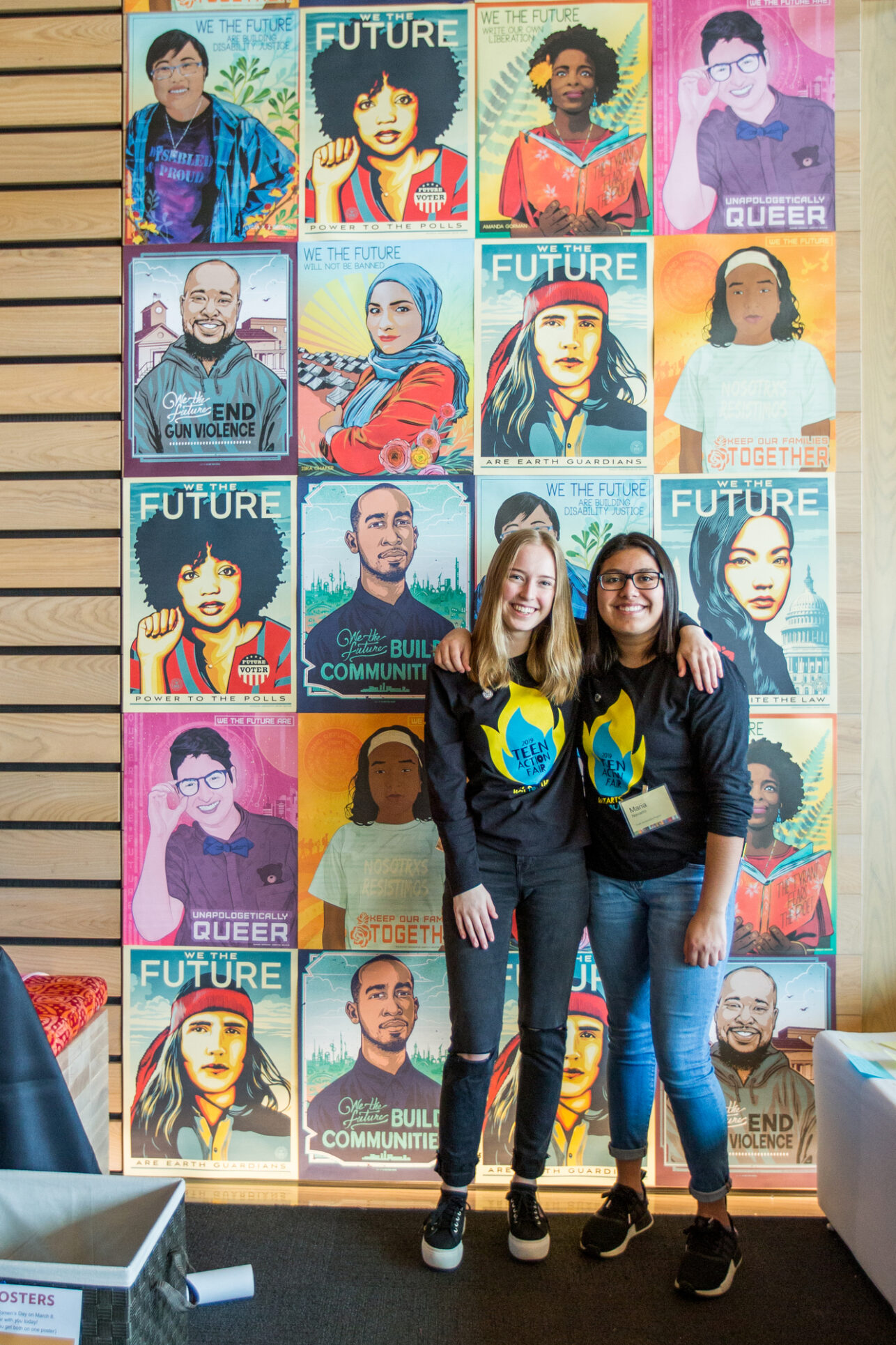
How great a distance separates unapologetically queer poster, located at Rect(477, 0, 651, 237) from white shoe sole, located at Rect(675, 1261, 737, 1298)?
2689 mm

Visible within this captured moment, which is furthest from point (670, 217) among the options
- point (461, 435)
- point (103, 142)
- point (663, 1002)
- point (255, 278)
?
point (663, 1002)

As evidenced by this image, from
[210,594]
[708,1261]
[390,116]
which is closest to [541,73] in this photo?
[390,116]

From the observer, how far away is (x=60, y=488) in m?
2.48

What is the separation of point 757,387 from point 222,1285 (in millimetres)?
2616

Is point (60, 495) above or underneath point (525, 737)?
above

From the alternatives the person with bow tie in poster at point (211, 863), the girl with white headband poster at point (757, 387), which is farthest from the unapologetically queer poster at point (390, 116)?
the person with bow tie in poster at point (211, 863)

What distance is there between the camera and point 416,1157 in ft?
7.83

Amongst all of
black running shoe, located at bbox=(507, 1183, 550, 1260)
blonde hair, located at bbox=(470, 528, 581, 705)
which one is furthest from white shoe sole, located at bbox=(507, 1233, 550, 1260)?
blonde hair, located at bbox=(470, 528, 581, 705)

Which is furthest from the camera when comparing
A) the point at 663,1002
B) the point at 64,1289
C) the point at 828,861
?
the point at 828,861

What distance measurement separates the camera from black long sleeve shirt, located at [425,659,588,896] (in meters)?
1.94

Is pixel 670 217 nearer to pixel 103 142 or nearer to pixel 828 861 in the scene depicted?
pixel 103 142

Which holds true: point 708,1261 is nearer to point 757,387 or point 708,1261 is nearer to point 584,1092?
point 584,1092

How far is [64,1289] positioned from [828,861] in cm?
204

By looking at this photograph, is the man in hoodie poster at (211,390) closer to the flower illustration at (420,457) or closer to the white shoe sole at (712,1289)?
the flower illustration at (420,457)
